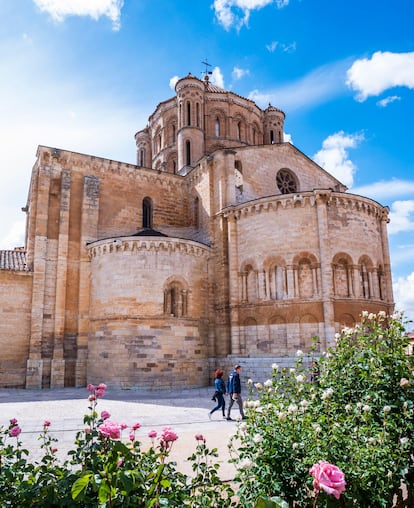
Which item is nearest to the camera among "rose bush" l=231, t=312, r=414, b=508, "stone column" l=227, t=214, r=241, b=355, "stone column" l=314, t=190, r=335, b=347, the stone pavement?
"rose bush" l=231, t=312, r=414, b=508

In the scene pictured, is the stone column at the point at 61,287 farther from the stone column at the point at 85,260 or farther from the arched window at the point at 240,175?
the arched window at the point at 240,175

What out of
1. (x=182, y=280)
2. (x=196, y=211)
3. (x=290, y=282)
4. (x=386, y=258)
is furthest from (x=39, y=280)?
(x=386, y=258)

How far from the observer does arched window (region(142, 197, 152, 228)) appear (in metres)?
26.4

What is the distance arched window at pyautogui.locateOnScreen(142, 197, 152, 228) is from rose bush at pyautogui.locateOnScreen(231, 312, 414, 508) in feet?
72.4

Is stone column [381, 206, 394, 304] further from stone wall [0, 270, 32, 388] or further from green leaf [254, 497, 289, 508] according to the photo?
green leaf [254, 497, 289, 508]

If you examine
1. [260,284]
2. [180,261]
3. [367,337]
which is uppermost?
[180,261]

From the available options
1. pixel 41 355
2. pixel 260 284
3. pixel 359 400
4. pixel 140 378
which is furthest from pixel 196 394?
pixel 359 400

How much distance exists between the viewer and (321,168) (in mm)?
28375

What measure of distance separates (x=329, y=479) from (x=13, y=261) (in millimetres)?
23110

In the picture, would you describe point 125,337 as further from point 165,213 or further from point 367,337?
point 367,337

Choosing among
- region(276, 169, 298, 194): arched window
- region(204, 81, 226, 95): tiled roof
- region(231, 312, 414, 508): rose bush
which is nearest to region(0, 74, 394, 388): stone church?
region(276, 169, 298, 194): arched window

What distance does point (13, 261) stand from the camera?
22.7 metres

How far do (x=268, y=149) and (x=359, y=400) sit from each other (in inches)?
894

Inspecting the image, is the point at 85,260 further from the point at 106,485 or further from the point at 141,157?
the point at 106,485
